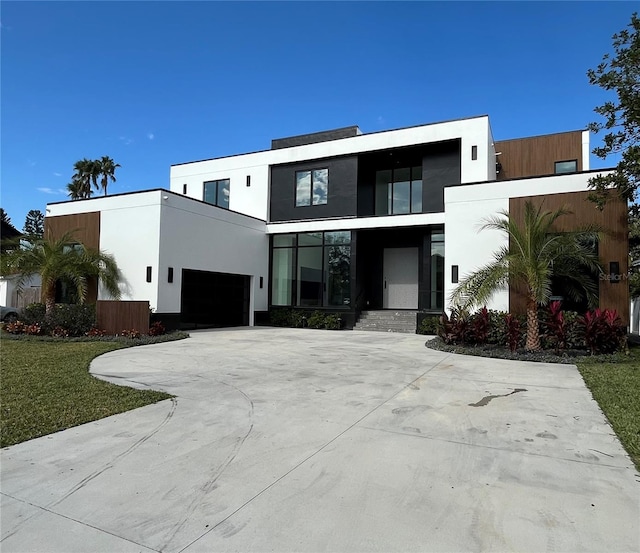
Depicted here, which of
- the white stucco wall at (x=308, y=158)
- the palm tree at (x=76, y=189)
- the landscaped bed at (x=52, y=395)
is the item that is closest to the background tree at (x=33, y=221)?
the palm tree at (x=76, y=189)

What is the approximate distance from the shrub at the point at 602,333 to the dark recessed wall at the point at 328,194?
10.1m

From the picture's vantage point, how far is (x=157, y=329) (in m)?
13.5

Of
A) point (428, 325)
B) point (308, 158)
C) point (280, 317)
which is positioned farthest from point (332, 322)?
point (308, 158)

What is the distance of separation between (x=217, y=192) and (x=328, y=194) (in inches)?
245

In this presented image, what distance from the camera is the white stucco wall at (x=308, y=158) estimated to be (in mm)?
16203

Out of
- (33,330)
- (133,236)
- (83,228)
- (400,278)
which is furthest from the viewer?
(400,278)

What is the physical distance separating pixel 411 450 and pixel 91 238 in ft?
50.8

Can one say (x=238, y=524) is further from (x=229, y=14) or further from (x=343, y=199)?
(x=343, y=199)

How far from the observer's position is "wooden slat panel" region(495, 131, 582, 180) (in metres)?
20.4

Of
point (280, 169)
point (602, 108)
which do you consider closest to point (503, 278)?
point (602, 108)

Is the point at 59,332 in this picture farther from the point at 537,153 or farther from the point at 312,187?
the point at 537,153

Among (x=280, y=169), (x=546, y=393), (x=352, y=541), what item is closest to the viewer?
(x=352, y=541)

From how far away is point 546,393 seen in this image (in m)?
6.32

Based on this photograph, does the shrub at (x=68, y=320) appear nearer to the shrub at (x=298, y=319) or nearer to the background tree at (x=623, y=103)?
the shrub at (x=298, y=319)
